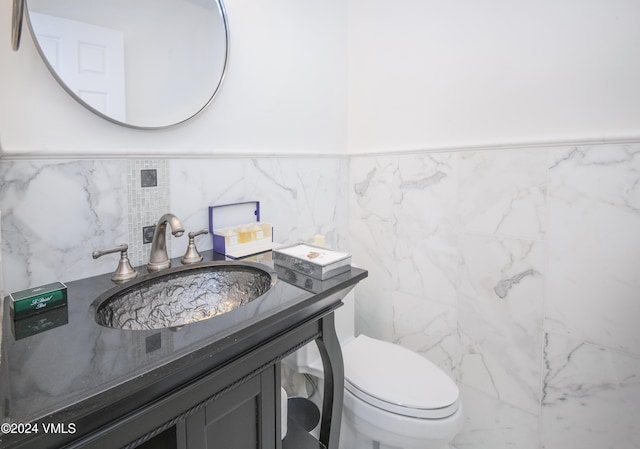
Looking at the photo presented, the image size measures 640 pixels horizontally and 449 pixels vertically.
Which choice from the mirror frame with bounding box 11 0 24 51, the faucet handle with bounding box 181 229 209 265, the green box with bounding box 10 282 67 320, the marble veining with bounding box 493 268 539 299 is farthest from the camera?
the marble veining with bounding box 493 268 539 299

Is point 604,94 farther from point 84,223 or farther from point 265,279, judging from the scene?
point 84,223

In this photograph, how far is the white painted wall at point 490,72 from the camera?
1116 mm

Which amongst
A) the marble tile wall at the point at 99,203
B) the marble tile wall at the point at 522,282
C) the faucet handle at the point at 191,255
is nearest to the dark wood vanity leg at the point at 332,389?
the faucet handle at the point at 191,255

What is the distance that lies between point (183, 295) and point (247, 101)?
0.80 meters

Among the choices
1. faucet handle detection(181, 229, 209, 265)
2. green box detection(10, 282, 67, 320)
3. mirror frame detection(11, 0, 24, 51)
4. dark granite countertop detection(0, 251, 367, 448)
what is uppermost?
mirror frame detection(11, 0, 24, 51)

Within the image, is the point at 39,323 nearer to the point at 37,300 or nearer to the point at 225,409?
the point at 37,300

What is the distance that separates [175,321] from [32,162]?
1.79 ft

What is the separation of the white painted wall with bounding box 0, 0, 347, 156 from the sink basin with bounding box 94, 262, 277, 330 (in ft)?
1.33

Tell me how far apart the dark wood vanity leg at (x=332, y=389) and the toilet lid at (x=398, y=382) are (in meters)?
0.17

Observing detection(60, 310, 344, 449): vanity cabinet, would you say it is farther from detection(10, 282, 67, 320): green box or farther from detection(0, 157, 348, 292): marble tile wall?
A: detection(0, 157, 348, 292): marble tile wall

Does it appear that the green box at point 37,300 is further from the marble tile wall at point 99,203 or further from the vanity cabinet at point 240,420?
the vanity cabinet at point 240,420

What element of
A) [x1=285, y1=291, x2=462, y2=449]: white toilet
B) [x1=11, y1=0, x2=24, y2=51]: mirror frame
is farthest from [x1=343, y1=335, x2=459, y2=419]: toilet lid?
[x1=11, y1=0, x2=24, y2=51]: mirror frame

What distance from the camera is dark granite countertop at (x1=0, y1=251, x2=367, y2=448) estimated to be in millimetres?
463

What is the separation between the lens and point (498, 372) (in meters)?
1.41
